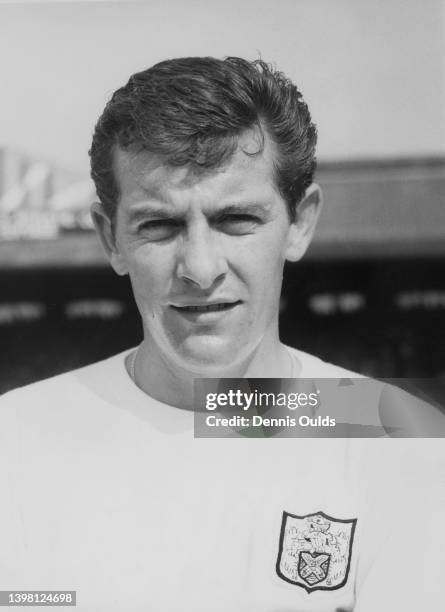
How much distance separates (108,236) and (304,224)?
0.47 meters

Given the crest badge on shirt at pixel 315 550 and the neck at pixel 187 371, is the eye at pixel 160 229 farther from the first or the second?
the crest badge on shirt at pixel 315 550

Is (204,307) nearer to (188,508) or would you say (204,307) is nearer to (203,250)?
(203,250)

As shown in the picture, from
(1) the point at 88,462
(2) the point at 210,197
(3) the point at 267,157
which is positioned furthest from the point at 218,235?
(1) the point at 88,462

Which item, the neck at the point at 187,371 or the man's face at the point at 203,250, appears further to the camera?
the neck at the point at 187,371

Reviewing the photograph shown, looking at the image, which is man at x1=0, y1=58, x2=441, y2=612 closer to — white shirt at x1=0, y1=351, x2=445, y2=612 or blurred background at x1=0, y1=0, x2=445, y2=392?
white shirt at x1=0, y1=351, x2=445, y2=612

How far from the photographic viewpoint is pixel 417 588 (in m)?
1.63

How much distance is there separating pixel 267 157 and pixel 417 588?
3.31 ft

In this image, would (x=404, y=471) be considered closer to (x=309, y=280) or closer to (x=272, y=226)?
(x=309, y=280)

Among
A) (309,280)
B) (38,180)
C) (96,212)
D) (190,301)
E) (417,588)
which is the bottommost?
(417,588)

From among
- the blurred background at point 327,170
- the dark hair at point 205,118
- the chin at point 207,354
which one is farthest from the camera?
the blurred background at point 327,170

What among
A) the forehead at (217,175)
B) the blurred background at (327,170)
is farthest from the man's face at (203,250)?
the blurred background at (327,170)

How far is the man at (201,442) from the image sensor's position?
5.36ft

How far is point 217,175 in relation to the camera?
5.33 ft

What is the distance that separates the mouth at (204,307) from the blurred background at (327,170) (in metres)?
0.21
